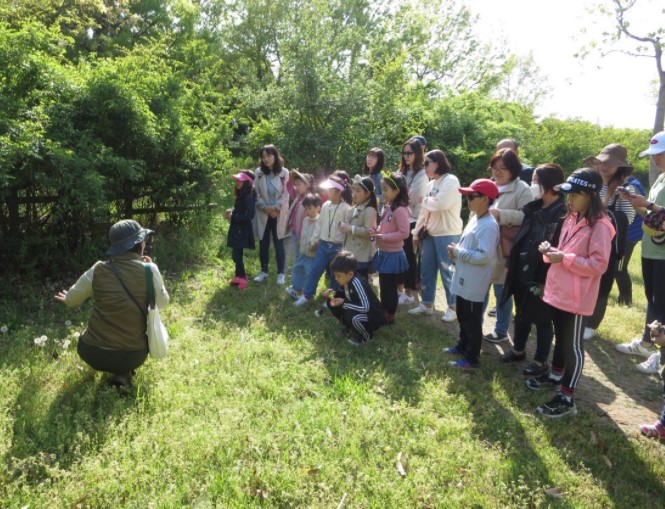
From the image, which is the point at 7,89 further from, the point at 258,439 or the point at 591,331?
the point at 591,331

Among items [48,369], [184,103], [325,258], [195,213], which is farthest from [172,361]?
[184,103]

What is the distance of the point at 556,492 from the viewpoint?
9.27 feet

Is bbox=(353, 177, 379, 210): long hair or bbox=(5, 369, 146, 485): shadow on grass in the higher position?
bbox=(353, 177, 379, 210): long hair

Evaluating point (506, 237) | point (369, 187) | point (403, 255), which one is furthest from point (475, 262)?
point (369, 187)

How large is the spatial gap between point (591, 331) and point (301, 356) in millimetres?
3538

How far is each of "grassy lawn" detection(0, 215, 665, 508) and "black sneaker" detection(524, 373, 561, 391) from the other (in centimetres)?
11

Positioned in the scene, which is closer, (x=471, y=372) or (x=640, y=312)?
(x=471, y=372)

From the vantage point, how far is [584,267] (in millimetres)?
3406

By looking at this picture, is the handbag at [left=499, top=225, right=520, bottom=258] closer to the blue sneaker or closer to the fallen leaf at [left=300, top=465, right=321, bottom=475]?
the blue sneaker

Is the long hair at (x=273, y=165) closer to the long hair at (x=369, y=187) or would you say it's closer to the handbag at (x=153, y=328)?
the long hair at (x=369, y=187)

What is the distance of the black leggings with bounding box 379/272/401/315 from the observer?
17.1 feet

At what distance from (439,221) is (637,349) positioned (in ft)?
8.60

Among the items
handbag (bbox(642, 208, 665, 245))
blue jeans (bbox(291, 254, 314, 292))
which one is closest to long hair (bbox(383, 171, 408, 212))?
blue jeans (bbox(291, 254, 314, 292))

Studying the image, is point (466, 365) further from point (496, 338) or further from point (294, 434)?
point (294, 434)
